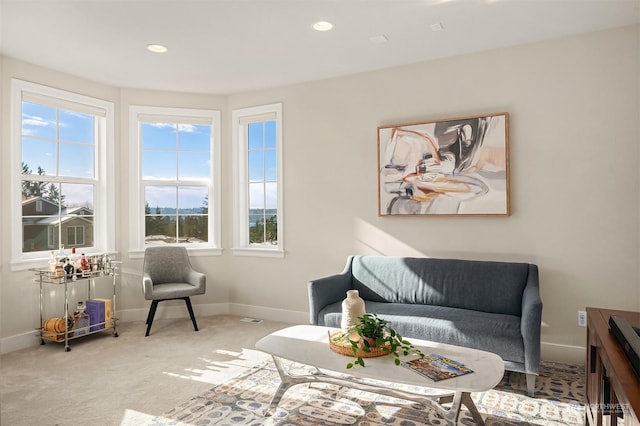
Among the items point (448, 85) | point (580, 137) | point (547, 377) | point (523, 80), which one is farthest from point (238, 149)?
point (547, 377)

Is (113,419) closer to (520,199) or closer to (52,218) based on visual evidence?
(52,218)

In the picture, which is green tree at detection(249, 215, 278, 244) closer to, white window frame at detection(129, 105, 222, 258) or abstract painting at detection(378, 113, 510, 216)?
white window frame at detection(129, 105, 222, 258)

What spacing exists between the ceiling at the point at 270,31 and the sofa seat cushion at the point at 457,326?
2173 mm

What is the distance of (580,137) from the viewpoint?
11.1ft

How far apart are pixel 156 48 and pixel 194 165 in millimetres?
1681

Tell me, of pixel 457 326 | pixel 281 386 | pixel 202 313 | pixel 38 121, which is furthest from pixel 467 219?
pixel 38 121

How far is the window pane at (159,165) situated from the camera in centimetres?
501

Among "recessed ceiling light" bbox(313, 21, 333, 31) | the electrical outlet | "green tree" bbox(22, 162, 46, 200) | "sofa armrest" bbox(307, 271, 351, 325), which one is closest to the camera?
"recessed ceiling light" bbox(313, 21, 333, 31)

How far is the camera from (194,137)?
16.9 ft

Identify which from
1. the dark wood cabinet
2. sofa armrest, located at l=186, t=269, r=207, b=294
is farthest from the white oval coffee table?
sofa armrest, located at l=186, t=269, r=207, b=294

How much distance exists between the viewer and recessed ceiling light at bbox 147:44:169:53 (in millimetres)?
3627

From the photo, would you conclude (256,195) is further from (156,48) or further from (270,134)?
(156,48)

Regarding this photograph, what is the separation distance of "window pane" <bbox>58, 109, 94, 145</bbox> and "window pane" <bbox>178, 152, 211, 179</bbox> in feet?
3.16

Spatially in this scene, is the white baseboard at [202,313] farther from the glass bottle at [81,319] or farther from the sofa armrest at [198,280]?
the sofa armrest at [198,280]
